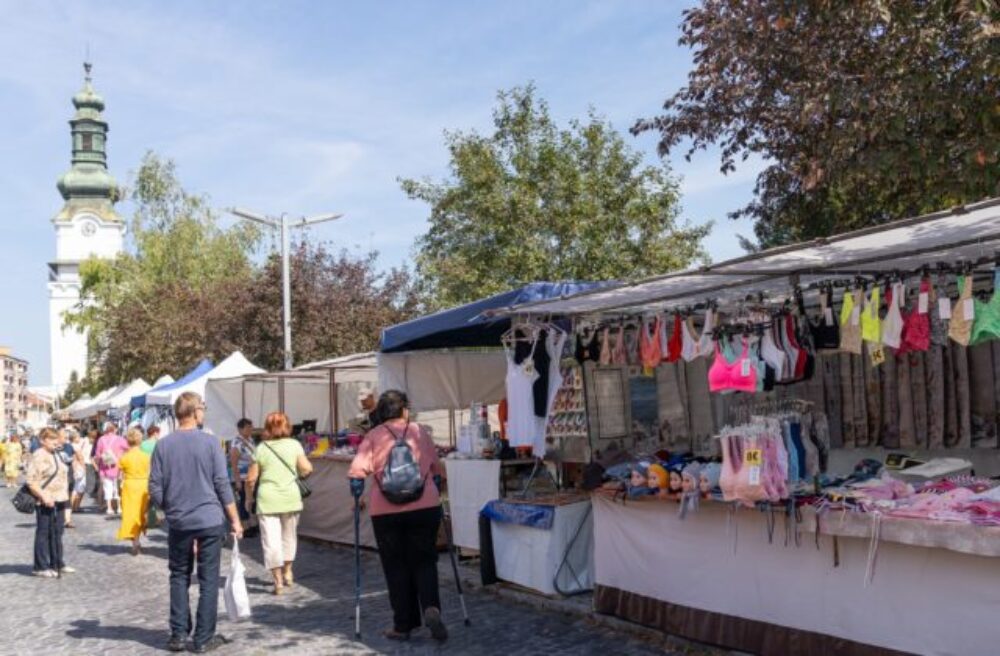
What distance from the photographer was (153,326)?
102 ft

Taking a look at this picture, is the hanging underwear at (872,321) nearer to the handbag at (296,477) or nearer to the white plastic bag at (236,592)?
the white plastic bag at (236,592)

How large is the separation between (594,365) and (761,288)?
216 cm

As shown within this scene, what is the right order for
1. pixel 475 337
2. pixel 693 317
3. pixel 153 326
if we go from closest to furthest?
pixel 693 317 → pixel 475 337 → pixel 153 326

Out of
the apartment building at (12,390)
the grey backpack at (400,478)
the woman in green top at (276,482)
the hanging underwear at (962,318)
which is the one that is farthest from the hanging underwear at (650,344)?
the apartment building at (12,390)

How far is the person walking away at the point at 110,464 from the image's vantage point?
57.2 feet

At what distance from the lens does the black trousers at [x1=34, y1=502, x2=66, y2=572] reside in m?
10.6

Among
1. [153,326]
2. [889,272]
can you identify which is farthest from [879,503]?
[153,326]

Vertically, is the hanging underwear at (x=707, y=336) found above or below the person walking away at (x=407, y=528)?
above

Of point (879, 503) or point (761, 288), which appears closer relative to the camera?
point (879, 503)

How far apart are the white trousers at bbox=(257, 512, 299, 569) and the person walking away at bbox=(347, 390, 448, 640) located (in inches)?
96.0

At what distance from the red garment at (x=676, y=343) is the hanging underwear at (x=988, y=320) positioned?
2666 mm

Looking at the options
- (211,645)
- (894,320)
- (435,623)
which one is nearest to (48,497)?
(211,645)

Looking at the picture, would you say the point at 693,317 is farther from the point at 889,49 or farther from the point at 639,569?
the point at 889,49

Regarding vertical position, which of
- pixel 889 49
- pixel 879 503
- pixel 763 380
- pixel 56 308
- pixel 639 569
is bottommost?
pixel 639 569
